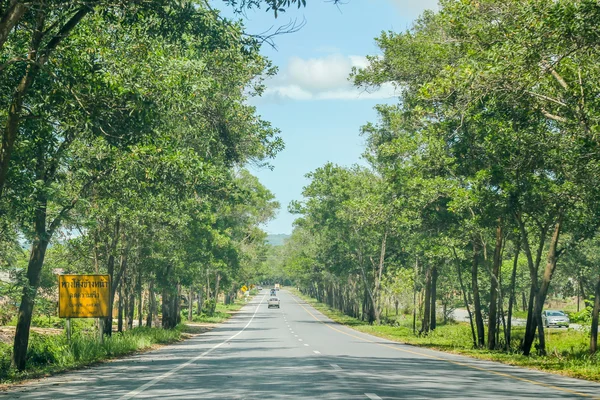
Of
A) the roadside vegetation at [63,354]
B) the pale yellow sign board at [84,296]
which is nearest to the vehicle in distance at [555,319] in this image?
the roadside vegetation at [63,354]

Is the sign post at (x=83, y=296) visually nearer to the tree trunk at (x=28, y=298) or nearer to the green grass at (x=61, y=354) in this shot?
the green grass at (x=61, y=354)

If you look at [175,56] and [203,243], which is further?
[203,243]

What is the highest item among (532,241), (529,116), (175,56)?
(175,56)

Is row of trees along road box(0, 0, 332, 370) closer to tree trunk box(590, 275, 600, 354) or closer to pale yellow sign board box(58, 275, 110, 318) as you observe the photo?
pale yellow sign board box(58, 275, 110, 318)

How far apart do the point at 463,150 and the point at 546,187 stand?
20.9 ft

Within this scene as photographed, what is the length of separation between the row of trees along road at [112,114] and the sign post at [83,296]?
173 cm

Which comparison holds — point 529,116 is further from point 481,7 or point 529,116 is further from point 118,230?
point 118,230

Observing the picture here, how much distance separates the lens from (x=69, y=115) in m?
15.9

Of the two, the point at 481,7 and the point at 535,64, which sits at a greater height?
the point at 481,7

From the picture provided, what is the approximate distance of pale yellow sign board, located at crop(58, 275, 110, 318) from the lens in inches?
950

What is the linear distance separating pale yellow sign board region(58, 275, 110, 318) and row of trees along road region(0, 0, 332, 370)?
5.66 feet

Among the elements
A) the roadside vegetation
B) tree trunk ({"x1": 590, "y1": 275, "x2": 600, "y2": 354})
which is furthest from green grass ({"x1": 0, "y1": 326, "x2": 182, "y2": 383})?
tree trunk ({"x1": 590, "y1": 275, "x2": 600, "y2": 354})

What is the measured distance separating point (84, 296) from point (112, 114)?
406 inches

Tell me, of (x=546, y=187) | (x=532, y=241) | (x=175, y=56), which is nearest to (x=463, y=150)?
(x=546, y=187)
